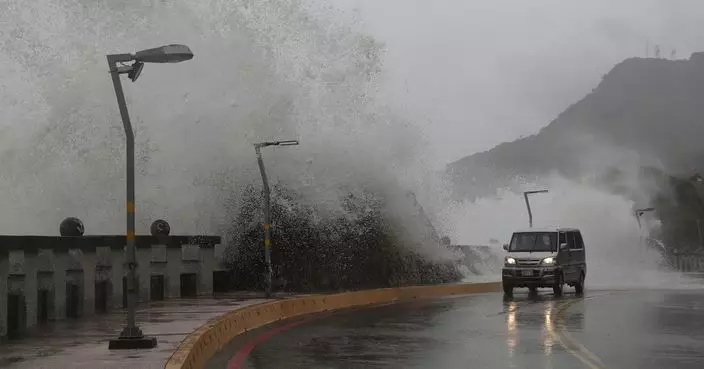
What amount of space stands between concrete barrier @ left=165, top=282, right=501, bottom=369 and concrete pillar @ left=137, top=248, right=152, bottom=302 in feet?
12.6

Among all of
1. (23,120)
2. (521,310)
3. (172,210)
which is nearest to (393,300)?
(521,310)

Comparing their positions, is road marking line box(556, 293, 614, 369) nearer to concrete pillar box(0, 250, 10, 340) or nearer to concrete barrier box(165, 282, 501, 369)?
concrete barrier box(165, 282, 501, 369)

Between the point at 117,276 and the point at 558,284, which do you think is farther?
the point at 558,284

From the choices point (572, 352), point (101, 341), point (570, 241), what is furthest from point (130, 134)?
point (570, 241)

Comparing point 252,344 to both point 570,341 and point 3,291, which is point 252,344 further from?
point 570,341

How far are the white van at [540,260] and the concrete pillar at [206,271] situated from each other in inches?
364

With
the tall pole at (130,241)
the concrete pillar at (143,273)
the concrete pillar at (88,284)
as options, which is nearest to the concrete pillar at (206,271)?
the concrete pillar at (143,273)

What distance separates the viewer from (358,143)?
42281 mm

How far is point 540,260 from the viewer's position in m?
32.8

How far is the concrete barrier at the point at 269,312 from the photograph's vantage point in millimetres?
13836

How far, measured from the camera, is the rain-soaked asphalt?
1394 centimetres

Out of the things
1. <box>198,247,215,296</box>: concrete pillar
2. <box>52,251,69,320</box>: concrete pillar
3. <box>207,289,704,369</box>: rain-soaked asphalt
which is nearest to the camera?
<box>207,289,704,369</box>: rain-soaked asphalt

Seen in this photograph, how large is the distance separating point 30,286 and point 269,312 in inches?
236

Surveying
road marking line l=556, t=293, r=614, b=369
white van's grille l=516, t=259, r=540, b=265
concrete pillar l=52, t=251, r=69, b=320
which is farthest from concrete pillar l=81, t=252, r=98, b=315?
white van's grille l=516, t=259, r=540, b=265
